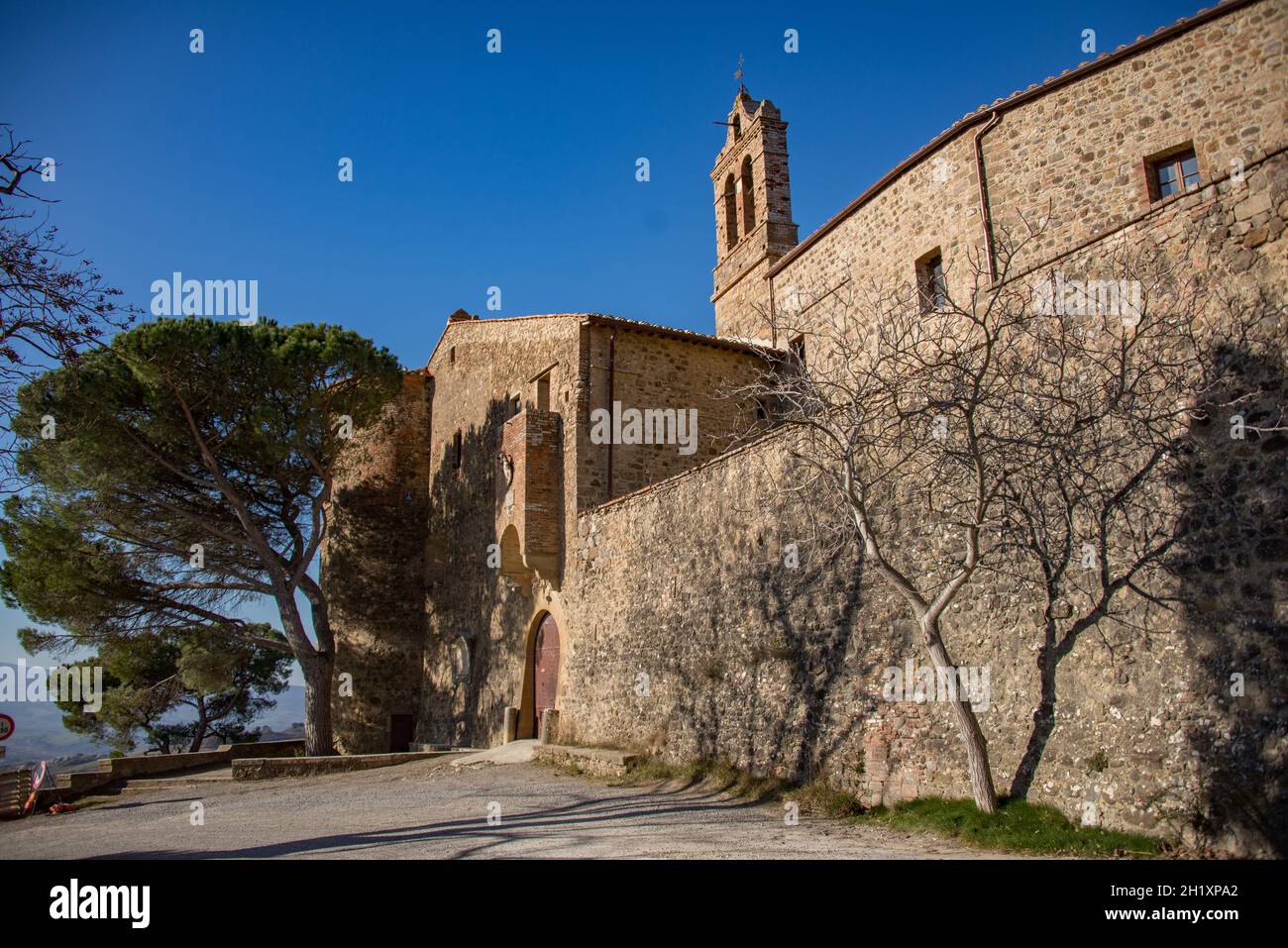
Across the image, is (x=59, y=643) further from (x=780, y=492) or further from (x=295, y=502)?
(x=780, y=492)

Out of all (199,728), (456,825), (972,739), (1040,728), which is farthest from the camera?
(199,728)

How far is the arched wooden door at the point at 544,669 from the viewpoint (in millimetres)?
16350

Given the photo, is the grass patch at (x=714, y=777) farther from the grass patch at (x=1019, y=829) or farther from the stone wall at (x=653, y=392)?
the stone wall at (x=653, y=392)

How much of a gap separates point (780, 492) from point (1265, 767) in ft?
19.8

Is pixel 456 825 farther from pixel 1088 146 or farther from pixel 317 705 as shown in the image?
pixel 1088 146

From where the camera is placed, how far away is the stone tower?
21641mm

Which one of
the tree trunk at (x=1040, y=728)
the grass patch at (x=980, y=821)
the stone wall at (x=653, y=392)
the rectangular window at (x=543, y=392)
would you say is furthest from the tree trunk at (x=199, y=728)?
the tree trunk at (x=1040, y=728)

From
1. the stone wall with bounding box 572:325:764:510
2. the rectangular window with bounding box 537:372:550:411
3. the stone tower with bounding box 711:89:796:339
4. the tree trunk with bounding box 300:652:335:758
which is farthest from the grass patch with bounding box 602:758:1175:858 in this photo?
the stone tower with bounding box 711:89:796:339

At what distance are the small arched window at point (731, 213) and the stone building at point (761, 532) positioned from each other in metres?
0.09

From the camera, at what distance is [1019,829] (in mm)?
6750

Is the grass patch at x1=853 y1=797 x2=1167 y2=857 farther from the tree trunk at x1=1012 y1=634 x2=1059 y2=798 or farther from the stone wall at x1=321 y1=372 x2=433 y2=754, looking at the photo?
the stone wall at x1=321 y1=372 x2=433 y2=754

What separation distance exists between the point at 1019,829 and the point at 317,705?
16.7 meters

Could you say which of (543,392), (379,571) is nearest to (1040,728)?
(543,392)
